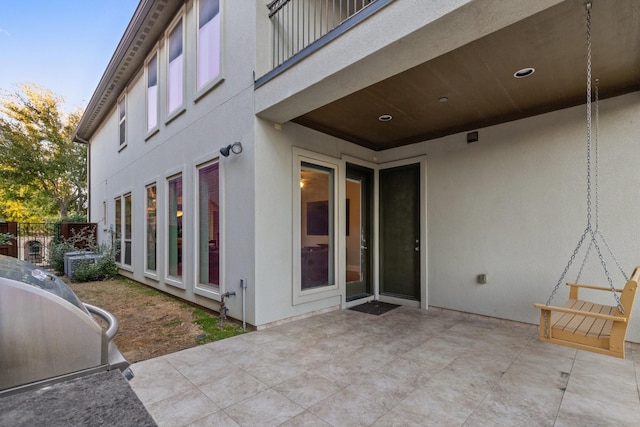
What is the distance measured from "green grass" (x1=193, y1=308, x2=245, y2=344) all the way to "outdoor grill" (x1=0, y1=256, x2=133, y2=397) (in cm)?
276

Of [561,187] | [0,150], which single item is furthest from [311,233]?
[0,150]

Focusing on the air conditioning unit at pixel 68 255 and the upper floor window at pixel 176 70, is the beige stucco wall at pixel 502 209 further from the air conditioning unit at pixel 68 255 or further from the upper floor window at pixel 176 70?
the air conditioning unit at pixel 68 255

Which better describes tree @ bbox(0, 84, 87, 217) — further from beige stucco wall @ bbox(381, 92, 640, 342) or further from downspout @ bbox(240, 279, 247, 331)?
beige stucco wall @ bbox(381, 92, 640, 342)

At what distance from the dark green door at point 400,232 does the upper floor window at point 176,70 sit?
161 inches

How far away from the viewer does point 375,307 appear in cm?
512

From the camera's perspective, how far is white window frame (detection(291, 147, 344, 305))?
441cm

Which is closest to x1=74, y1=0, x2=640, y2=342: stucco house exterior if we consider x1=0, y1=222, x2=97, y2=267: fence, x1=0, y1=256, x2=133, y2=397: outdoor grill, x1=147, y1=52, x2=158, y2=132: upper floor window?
x1=147, y1=52, x2=158, y2=132: upper floor window

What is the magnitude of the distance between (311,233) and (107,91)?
319 inches

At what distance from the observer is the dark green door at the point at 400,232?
5.23 meters

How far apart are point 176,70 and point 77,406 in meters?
6.49

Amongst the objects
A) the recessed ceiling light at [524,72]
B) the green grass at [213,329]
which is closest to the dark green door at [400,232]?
the recessed ceiling light at [524,72]

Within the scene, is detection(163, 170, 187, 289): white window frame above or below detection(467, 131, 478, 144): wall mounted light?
below

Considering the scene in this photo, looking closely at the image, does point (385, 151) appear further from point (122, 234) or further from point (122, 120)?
point (122, 120)

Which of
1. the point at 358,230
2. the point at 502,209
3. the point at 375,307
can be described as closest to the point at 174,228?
the point at 358,230
